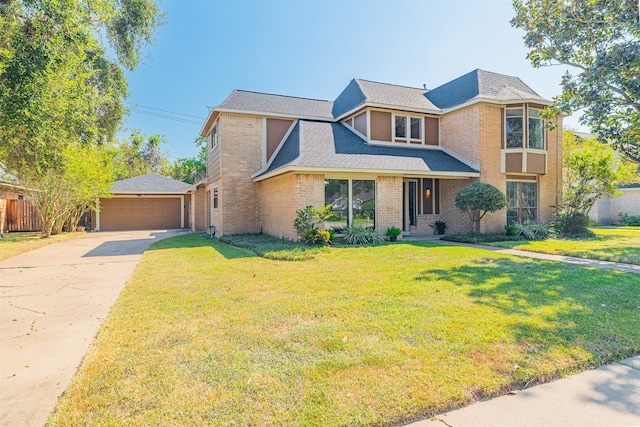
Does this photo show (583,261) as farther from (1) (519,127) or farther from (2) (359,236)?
(1) (519,127)

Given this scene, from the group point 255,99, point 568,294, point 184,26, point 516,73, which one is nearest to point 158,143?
point 184,26

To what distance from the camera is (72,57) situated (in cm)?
884

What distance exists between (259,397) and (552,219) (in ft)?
55.1

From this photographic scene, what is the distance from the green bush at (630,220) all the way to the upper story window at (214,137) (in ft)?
87.5

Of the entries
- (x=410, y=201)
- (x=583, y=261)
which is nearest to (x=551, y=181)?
(x=410, y=201)

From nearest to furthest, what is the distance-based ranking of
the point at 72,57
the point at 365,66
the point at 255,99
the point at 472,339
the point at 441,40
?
the point at 472,339 < the point at 72,57 < the point at 441,40 < the point at 255,99 < the point at 365,66

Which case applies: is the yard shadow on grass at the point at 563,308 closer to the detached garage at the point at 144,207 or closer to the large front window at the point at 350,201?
the large front window at the point at 350,201

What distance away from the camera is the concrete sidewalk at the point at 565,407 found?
2.42m

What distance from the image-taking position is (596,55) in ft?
31.6

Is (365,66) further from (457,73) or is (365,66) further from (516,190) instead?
(516,190)

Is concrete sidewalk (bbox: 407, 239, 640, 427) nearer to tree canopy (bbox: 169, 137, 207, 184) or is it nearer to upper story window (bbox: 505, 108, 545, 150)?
upper story window (bbox: 505, 108, 545, 150)

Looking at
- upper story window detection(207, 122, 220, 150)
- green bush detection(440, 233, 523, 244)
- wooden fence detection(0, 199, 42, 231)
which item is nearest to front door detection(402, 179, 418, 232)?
green bush detection(440, 233, 523, 244)

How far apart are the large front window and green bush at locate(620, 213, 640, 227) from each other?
69.5ft

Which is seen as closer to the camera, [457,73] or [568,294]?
[568,294]
